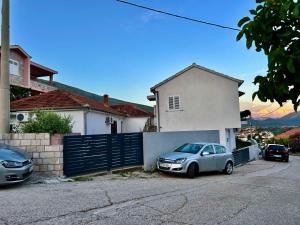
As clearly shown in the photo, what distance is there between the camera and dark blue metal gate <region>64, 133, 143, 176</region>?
13219mm

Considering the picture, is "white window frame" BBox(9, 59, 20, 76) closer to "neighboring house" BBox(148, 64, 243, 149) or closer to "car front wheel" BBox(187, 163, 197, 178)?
"neighboring house" BBox(148, 64, 243, 149)

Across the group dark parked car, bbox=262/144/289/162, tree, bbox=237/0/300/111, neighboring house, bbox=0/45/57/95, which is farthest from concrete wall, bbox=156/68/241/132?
tree, bbox=237/0/300/111

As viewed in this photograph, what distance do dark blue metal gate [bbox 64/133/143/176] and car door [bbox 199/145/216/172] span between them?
2989 millimetres

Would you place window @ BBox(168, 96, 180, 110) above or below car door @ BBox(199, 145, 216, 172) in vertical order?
above

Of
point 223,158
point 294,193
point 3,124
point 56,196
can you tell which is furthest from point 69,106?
point 294,193

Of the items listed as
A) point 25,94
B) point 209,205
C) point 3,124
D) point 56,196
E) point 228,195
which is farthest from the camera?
point 25,94

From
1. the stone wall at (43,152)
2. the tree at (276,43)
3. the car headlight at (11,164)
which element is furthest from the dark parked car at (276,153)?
the tree at (276,43)

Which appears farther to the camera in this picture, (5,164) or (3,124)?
(3,124)

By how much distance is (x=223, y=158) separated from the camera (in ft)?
56.5

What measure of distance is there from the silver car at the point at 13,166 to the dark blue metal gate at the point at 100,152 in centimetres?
199

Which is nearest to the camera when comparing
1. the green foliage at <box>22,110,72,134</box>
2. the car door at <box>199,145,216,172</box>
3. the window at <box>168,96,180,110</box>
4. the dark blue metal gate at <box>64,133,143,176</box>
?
the dark blue metal gate at <box>64,133,143,176</box>

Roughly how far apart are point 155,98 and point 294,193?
66.0ft

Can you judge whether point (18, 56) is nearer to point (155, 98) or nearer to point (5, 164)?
point (155, 98)

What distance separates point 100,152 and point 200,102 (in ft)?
Result: 50.2
